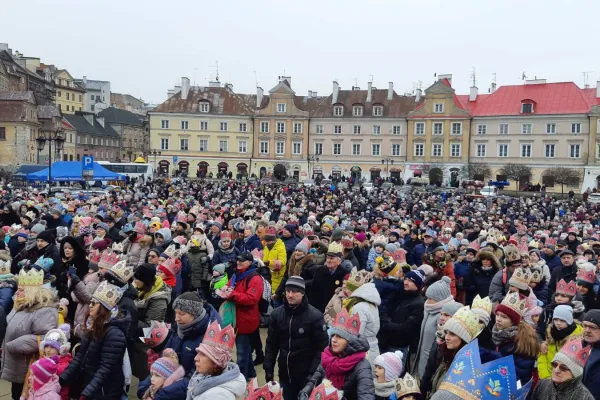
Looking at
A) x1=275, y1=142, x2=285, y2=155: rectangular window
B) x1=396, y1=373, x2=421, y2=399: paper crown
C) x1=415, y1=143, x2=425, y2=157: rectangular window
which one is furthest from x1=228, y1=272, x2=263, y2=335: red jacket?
x1=275, y1=142, x2=285, y2=155: rectangular window

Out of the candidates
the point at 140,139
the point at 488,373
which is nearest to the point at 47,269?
the point at 488,373

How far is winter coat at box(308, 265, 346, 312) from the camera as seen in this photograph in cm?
743

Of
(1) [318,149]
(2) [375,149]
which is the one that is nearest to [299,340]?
(2) [375,149]

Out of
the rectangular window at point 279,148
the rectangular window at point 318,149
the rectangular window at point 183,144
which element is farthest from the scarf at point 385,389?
the rectangular window at point 183,144

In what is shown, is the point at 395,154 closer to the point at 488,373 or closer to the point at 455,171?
the point at 455,171

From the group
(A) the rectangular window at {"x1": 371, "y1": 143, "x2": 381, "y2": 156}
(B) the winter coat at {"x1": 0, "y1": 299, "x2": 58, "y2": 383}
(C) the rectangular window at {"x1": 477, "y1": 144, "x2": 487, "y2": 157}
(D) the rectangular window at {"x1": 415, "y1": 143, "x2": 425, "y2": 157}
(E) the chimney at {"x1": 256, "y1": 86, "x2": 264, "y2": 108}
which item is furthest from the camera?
(E) the chimney at {"x1": 256, "y1": 86, "x2": 264, "y2": 108}

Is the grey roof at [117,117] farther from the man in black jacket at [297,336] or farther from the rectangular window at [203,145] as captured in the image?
the man in black jacket at [297,336]

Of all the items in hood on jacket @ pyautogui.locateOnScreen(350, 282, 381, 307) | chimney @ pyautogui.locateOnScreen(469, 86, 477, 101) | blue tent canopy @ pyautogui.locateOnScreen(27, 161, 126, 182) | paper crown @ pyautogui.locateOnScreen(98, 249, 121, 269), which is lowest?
hood on jacket @ pyautogui.locateOnScreen(350, 282, 381, 307)

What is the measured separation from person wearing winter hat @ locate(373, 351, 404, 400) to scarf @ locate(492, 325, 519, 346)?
860mm

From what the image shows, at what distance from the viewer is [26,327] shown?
5.36m

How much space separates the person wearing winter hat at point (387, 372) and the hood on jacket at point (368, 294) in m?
1.00

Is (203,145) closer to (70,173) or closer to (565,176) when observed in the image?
(70,173)

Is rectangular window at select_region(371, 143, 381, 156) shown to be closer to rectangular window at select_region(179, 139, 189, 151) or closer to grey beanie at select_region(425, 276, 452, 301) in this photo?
rectangular window at select_region(179, 139, 189, 151)

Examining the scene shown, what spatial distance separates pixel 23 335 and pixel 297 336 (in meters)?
2.60
